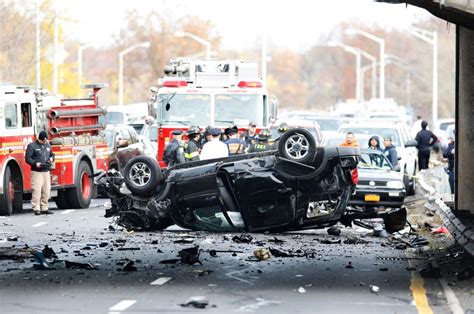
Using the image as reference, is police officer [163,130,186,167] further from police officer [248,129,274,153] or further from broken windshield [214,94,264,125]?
broken windshield [214,94,264,125]

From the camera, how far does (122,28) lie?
10531cm

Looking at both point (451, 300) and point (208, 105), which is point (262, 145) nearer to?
point (208, 105)

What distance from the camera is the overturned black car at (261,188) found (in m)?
20.0

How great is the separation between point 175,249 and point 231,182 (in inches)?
70.6

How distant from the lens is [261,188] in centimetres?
1994

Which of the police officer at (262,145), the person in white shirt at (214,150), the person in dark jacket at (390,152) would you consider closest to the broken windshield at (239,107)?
the person in dark jacket at (390,152)

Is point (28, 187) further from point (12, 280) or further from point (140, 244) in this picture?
point (12, 280)

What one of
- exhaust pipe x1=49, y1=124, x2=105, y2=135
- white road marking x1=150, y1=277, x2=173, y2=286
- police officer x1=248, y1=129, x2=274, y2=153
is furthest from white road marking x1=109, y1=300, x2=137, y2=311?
exhaust pipe x1=49, y1=124, x2=105, y2=135

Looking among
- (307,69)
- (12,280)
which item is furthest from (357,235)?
(307,69)

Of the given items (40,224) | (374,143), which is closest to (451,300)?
(40,224)

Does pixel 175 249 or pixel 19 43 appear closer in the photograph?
pixel 175 249

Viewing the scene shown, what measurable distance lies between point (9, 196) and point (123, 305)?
14.8 metres

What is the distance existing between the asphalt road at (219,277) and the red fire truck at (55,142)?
5.67 meters

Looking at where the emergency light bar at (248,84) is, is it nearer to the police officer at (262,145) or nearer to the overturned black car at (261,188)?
the police officer at (262,145)
